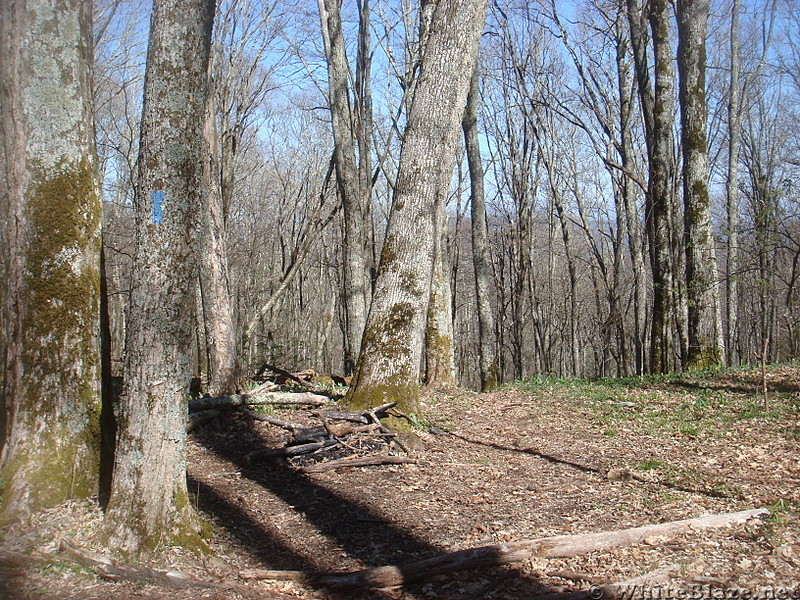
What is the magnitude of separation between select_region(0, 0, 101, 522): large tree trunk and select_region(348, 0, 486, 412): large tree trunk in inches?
139

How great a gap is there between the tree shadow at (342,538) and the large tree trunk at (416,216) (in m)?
1.66

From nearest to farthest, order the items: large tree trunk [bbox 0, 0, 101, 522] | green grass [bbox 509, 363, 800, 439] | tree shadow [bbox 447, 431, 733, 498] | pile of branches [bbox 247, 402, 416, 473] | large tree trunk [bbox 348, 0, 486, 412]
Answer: large tree trunk [bbox 0, 0, 101, 522] < tree shadow [bbox 447, 431, 733, 498] < pile of branches [bbox 247, 402, 416, 473] < large tree trunk [bbox 348, 0, 486, 412] < green grass [bbox 509, 363, 800, 439]

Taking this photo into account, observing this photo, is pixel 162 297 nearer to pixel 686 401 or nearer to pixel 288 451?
pixel 288 451

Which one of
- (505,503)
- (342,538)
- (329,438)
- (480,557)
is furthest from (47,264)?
(505,503)

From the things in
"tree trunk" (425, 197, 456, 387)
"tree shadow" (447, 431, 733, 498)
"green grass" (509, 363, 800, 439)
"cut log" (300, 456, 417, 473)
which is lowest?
"tree shadow" (447, 431, 733, 498)

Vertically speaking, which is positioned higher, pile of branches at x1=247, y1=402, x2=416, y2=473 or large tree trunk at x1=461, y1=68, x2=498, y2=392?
large tree trunk at x1=461, y1=68, x2=498, y2=392

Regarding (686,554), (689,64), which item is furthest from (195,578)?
(689,64)

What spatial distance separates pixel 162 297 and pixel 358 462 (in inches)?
125

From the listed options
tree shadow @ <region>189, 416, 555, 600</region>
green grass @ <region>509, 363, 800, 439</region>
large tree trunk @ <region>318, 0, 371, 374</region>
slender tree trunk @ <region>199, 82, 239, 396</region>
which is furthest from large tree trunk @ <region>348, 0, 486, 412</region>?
large tree trunk @ <region>318, 0, 371, 374</region>

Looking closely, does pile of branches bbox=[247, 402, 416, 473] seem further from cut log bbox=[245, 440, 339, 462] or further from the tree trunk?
the tree trunk

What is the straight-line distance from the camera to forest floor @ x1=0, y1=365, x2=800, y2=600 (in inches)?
149

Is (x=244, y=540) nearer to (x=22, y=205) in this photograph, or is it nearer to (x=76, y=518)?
(x=76, y=518)

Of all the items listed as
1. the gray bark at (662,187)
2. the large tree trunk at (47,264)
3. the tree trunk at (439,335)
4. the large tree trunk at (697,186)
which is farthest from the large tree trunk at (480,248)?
the large tree trunk at (47,264)

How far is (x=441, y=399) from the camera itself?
33.0 ft
